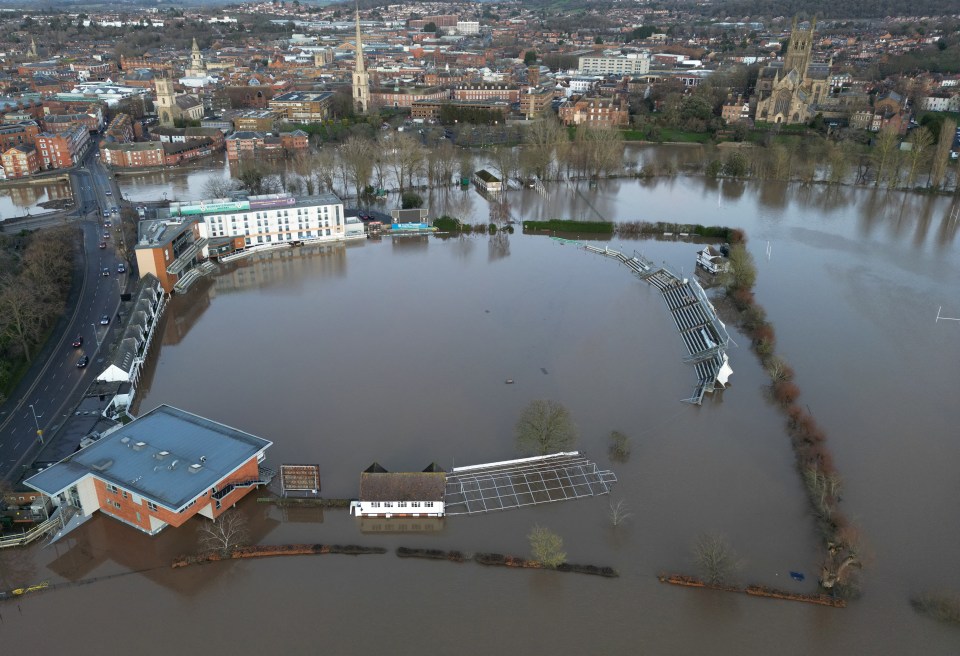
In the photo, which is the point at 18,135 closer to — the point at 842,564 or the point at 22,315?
the point at 22,315

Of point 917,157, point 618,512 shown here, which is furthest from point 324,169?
point 917,157

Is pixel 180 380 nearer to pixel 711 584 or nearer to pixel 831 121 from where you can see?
pixel 711 584

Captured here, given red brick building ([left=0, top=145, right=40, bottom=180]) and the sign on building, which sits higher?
red brick building ([left=0, top=145, right=40, bottom=180])

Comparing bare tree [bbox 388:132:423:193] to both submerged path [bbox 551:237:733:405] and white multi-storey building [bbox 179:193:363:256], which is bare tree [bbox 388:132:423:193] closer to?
white multi-storey building [bbox 179:193:363:256]

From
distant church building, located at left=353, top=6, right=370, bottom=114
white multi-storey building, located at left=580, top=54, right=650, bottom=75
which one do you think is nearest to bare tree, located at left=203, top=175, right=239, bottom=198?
distant church building, located at left=353, top=6, right=370, bottom=114

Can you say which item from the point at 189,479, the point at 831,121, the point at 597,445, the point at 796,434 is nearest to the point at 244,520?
the point at 189,479

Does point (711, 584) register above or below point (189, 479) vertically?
below
